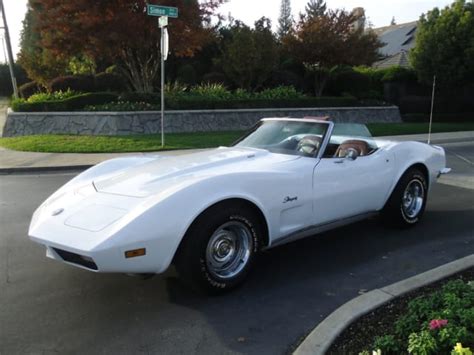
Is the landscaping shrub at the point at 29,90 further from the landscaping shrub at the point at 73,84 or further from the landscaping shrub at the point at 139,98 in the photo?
the landscaping shrub at the point at 139,98

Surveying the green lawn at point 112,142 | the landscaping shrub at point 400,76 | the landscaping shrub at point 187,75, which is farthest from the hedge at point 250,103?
the landscaping shrub at point 187,75

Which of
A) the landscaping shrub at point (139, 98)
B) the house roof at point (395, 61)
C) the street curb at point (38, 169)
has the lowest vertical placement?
the street curb at point (38, 169)

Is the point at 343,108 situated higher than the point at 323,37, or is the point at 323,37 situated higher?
the point at 323,37

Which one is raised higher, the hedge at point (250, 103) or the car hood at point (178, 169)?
the car hood at point (178, 169)

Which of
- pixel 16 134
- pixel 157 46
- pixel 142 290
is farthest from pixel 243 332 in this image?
pixel 157 46

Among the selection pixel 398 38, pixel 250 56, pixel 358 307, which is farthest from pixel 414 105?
pixel 398 38

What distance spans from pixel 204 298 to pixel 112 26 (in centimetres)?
1437

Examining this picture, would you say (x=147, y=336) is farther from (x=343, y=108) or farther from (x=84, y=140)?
(x=343, y=108)

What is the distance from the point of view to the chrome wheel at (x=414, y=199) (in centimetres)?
539

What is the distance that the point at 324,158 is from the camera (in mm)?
4461

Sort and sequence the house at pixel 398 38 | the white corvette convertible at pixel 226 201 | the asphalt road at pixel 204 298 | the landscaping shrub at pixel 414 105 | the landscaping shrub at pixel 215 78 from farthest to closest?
the house at pixel 398 38, the landscaping shrub at pixel 414 105, the landscaping shrub at pixel 215 78, the white corvette convertible at pixel 226 201, the asphalt road at pixel 204 298

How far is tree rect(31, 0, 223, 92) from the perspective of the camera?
16.1 metres

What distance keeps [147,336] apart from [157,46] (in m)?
17.1

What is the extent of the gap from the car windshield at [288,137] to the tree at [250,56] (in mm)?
15269
